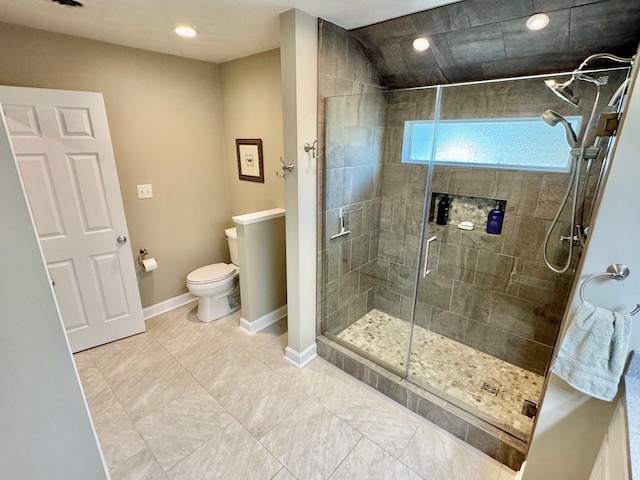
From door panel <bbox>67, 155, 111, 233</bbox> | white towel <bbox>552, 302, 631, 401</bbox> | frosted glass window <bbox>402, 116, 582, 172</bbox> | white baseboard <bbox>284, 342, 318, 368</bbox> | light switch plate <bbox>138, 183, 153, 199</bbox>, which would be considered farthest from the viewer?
light switch plate <bbox>138, 183, 153, 199</bbox>

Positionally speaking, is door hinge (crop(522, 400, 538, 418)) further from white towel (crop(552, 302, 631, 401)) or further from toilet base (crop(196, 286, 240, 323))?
toilet base (crop(196, 286, 240, 323))

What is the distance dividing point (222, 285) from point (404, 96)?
2.27 metres

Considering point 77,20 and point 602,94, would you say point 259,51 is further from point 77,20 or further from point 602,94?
point 602,94

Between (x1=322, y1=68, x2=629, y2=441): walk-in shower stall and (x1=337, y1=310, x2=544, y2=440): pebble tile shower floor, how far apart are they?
12 mm

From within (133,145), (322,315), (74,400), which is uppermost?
(133,145)

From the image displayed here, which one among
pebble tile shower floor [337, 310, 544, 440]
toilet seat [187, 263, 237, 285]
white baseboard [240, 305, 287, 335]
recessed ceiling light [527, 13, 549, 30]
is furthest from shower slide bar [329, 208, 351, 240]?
recessed ceiling light [527, 13, 549, 30]

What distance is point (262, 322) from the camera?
279cm

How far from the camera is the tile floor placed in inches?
62.9

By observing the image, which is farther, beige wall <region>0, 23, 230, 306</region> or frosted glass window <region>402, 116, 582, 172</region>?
beige wall <region>0, 23, 230, 306</region>

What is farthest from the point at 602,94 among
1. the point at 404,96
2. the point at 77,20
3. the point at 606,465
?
the point at 77,20

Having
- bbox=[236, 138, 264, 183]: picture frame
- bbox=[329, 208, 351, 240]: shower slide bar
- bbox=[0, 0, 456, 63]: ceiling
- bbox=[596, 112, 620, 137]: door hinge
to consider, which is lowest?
bbox=[329, 208, 351, 240]: shower slide bar

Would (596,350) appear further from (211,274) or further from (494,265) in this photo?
(211,274)

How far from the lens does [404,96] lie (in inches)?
95.7

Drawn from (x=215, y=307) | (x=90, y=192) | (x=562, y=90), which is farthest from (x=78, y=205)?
(x=562, y=90)
